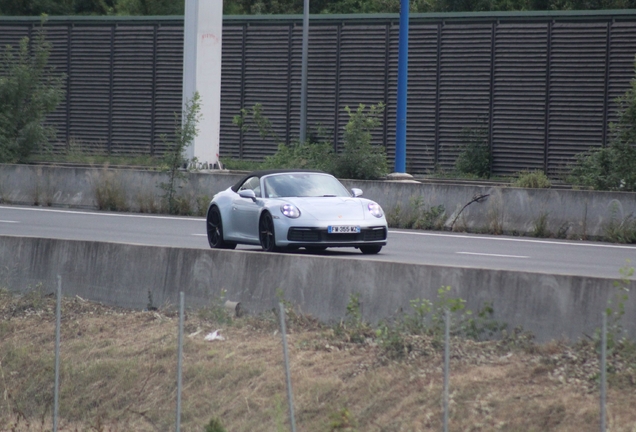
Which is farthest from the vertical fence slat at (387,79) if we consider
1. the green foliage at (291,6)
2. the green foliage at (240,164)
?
the green foliage at (291,6)

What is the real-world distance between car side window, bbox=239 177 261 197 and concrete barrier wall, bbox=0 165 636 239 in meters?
6.27

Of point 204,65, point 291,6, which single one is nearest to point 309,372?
point 204,65

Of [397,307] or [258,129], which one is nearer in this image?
[397,307]

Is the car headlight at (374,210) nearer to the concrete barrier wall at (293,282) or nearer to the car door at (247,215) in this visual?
the car door at (247,215)

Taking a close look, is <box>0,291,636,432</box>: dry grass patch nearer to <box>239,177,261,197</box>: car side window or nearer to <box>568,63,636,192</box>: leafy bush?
<box>239,177,261,197</box>: car side window

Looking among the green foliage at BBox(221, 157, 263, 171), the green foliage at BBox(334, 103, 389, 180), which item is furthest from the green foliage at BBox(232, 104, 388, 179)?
the green foliage at BBox(221, 157, 263, 171)

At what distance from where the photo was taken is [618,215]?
758 inches

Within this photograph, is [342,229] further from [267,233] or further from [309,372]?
[309,372]

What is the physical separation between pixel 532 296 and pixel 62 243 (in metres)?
6.09

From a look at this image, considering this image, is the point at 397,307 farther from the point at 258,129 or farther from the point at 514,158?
the point at 258,129

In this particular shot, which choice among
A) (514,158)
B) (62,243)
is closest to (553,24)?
(514,158)

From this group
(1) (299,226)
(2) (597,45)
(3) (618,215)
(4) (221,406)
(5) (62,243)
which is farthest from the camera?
(2) (597,45)

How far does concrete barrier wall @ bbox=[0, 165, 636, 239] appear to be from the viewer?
64.4ft

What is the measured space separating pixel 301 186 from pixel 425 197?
21.9ft
